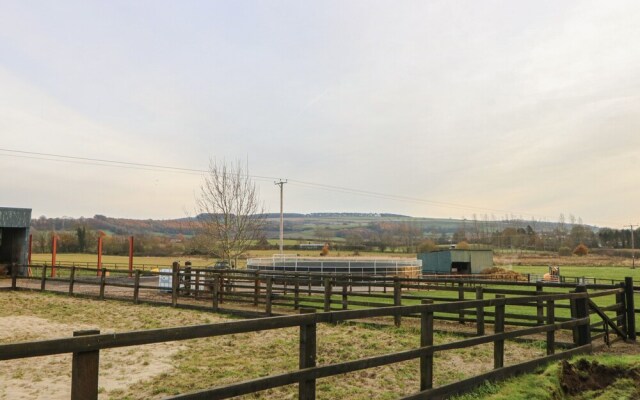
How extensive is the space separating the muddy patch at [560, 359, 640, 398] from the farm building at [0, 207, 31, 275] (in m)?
29.0

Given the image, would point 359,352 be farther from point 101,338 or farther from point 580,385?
point 101,338

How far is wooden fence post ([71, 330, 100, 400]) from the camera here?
278 cm

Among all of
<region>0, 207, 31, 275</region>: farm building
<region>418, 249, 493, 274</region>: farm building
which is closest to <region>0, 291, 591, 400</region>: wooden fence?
<region>0, 207, 31, 275</region>: farm building

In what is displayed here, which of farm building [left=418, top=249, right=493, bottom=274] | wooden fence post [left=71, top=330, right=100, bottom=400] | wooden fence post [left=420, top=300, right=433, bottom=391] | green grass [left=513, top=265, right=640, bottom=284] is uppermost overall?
wooden fence post [left=71, top=330, right=100, bottom=400]

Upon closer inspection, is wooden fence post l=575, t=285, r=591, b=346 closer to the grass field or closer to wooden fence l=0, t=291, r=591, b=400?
wooden fence l=0, t=291, r=591, b=400

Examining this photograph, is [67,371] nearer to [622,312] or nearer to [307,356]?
[307,356]

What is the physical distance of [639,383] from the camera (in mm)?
5891

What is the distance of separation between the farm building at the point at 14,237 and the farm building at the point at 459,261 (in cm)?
4034

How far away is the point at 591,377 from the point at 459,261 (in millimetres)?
49804

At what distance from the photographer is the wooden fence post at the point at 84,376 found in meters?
2.78

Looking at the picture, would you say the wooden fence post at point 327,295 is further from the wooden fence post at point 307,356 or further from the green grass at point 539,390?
the wooden fence post at point 307,356

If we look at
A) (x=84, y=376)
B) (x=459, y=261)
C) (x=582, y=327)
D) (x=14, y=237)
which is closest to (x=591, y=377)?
(x=582, y=327)

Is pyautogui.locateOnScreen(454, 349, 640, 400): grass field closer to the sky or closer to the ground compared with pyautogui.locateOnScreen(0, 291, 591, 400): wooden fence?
closer to the ground

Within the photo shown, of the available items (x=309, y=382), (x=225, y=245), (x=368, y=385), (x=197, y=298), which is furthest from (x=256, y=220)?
(x=309, y=382)
